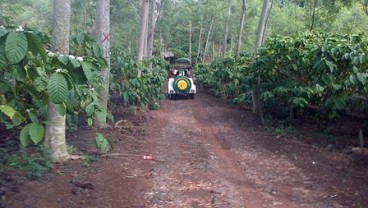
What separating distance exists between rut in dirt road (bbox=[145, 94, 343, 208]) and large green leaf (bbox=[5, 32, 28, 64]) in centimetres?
278

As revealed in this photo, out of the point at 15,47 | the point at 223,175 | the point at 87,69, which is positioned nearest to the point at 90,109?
the point at 87,69

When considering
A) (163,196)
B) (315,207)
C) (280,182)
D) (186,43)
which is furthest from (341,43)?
(186,43)

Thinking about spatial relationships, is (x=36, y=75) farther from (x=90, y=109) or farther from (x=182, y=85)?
(x=182, y=85)

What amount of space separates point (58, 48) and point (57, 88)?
2.71m

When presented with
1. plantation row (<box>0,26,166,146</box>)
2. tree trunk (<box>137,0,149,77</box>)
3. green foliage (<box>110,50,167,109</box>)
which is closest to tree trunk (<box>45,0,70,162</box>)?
plantation row (<box>0,26,166,146</box>)

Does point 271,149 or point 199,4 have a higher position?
point 199,4

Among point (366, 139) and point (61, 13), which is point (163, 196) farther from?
point (366, 139)

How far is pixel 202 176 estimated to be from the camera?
6.05 m

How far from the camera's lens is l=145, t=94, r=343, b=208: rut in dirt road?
511cm

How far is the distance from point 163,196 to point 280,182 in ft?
6.31

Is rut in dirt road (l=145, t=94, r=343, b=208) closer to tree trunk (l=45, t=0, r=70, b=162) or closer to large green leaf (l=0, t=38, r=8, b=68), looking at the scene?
tree trunk (l=45, t=0, r=70, b=162)

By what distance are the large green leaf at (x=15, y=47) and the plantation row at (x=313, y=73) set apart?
229 inches

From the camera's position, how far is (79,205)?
435cm

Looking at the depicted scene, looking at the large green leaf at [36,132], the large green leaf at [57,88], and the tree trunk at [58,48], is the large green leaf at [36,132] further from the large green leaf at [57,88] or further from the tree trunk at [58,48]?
the tree trunk at [58,48]
